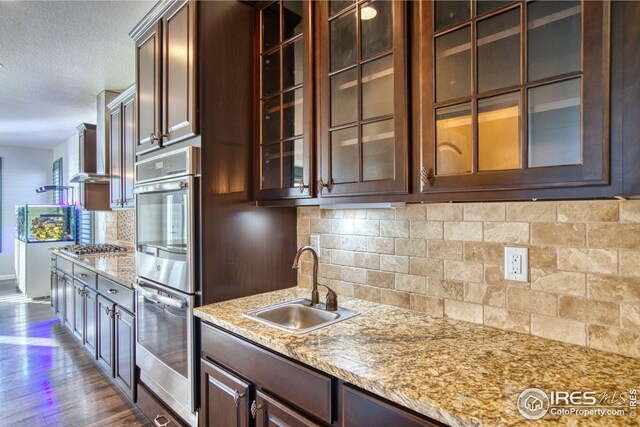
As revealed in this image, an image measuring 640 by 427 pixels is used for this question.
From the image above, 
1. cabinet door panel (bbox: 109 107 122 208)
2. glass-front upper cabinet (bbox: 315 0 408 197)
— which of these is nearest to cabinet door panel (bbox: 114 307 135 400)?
cabinet door panel (bbox: 109 107 122 208)

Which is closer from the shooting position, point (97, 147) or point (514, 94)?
point (514, 94)

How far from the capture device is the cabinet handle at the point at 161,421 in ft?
6.59

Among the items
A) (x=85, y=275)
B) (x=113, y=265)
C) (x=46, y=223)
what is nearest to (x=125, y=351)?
(x=113, y=265)

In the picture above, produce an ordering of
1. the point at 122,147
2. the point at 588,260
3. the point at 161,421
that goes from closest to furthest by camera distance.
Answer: the point at 588,260 < the point at 161,421 < the point at 122,147

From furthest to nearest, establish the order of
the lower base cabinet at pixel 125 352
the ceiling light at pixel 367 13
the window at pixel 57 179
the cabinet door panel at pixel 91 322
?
1. the window at pixel 57 179
2. the cabinet door panel at pixel 91 322
3. the lower base cabinet at pixel 125 352
4. the ceiling light at pixel 367 13

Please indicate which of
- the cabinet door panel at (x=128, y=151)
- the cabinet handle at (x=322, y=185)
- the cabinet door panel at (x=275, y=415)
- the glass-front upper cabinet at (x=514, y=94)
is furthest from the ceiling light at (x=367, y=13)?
the cabinet door panel at (x=128, y=151)

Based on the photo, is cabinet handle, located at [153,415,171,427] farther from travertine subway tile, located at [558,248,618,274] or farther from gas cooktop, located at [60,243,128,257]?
gas cooktop, located at [60,243,128,257]

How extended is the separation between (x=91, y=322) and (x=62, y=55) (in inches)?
92.9

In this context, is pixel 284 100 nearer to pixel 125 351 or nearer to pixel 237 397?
pixel 237 397

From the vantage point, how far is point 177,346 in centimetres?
186

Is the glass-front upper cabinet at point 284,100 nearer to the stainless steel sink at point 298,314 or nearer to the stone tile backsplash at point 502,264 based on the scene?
the stone tile backsplash at point 502,264

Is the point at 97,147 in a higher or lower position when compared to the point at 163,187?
higher

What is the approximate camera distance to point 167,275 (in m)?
1.93

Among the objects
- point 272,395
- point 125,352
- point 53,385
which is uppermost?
point 272,395
